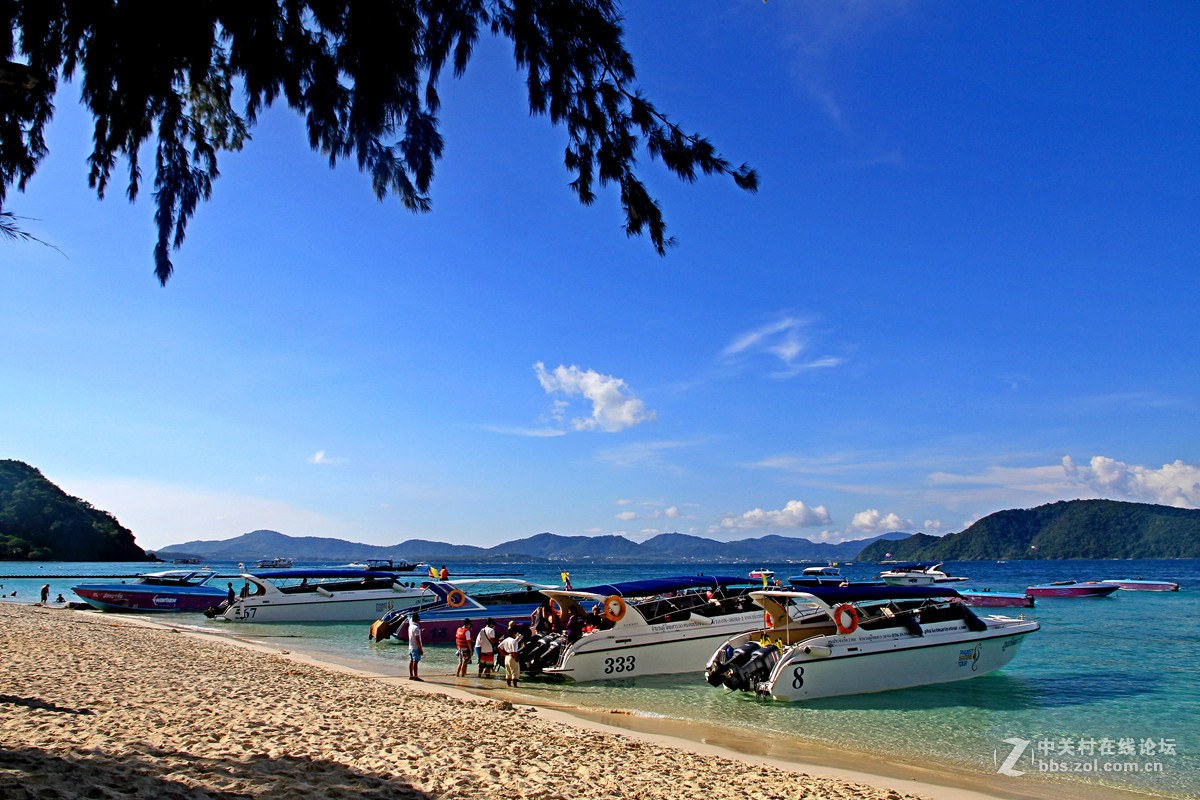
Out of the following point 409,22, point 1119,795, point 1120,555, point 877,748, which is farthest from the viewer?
point 1120,555

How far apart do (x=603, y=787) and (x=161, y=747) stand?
4485 mm

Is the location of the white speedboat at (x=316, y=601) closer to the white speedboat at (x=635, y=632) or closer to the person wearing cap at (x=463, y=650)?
the person wearing cap at (x=463, y=650)

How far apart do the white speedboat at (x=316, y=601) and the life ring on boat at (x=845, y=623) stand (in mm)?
20413

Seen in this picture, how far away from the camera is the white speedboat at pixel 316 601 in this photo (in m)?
29.6

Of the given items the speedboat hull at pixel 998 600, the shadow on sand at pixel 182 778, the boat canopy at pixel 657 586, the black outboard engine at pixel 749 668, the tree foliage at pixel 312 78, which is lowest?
the speedboat hull at pixel 998 600

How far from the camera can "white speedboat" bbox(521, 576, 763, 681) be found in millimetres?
16234

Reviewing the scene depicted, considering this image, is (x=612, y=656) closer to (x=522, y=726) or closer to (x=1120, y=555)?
(x=522, y=726)

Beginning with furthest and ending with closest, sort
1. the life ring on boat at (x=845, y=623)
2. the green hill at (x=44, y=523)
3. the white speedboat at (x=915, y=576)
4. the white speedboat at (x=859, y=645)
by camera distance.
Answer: the green hill at (x=44, y=523) < the white speedboat at (x=915, y=576) < the life ring on boat at (x=845, y=623) < the white speedboat at (x=859, y=645)

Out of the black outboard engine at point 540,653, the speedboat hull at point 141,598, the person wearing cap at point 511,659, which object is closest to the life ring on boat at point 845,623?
the black outboard engine at point 540,653

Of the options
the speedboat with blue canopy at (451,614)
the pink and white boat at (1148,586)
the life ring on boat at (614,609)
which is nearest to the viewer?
the life ring on boat at (614,609)

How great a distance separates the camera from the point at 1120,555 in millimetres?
181125

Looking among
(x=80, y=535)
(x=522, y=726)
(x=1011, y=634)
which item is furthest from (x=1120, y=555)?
(x=80, y=535)

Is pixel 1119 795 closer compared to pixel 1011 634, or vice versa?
pixel 1119 795

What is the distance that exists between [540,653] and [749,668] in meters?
5.01
